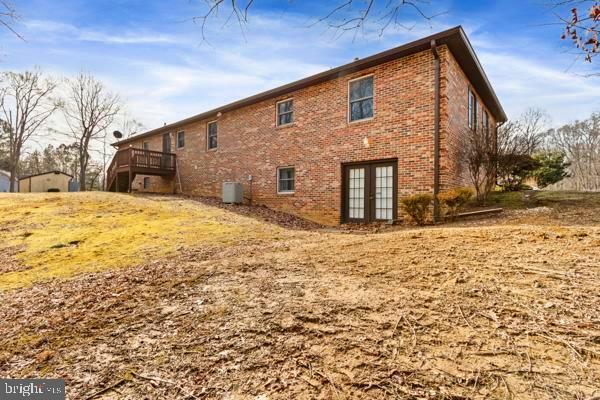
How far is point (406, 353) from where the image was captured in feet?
6.48

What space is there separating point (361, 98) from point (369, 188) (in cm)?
299

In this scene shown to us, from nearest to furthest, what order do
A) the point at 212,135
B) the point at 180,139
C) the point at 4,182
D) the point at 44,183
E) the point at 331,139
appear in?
1. the point at 331,139
2. the point at 212,135
3. the point at 180,139
4. the point at 44,183
5. the point at 4,182

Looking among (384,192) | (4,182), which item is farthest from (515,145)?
(4,182)

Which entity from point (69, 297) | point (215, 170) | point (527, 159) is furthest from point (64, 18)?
point (527, 159)

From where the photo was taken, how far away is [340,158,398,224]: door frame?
9039 millimetres

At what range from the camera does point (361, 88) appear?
1000 cm

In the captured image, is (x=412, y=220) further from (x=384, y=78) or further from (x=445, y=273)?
(x=445, y=273)

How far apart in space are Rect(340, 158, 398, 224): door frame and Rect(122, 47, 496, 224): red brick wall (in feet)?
0.53

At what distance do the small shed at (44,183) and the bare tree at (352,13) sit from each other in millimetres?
27065

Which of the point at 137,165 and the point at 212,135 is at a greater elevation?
the point at 212,135

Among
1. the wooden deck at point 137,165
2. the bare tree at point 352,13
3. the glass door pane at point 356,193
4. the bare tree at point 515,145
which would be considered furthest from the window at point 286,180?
the bare tree at point 352,13

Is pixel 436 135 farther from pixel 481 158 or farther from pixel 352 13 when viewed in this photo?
pixel 352 13

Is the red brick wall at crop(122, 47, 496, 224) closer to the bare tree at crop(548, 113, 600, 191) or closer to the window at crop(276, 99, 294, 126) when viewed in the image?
the window at crop(276, 99, 294, 126)

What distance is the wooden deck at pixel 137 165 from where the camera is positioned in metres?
16.2
